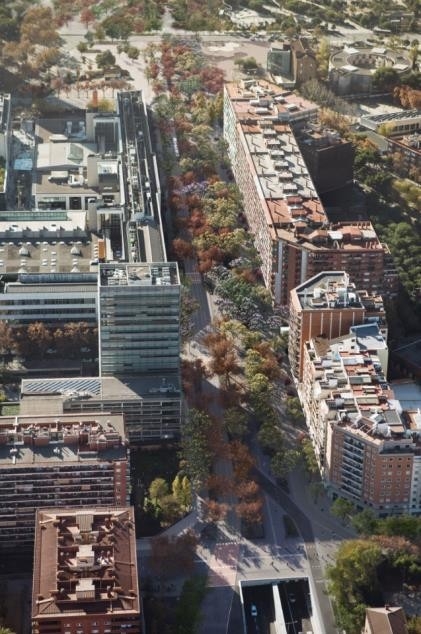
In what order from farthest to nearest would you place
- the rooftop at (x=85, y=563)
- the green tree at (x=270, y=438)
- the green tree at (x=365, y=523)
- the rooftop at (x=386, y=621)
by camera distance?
the green tree at (x=270, y=438), the green tree at (x=365, y=523), the rooftop at (x=386, y=621), the rooftop at (x=85, y=563)

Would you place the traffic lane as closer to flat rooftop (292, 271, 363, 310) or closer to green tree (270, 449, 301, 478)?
green tree (270, 449, 301, 478)

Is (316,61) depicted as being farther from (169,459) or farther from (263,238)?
(169,459)

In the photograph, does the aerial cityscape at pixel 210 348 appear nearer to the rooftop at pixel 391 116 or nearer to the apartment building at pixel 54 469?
the apartment building at pixel 54 469

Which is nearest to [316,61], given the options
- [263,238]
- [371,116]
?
[371,116]

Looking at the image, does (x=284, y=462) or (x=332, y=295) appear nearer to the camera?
(x=284, y=462)

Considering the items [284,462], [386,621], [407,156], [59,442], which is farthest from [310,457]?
[407,156]

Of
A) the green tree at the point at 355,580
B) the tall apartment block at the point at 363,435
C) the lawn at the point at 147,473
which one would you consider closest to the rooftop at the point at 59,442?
the lawn at the point at 147,473

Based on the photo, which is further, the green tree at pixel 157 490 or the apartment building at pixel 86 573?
the green tree at pixel 157 490

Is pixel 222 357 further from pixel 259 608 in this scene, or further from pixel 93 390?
pixel 259 608
